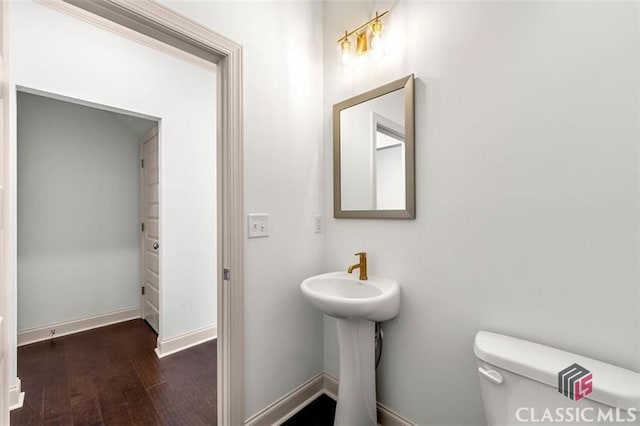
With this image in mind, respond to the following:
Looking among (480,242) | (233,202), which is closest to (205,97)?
(233,202)

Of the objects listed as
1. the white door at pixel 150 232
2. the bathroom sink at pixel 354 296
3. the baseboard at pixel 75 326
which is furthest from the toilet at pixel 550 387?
the baseboard at pixel 75 326

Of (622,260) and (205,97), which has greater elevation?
(205,97)

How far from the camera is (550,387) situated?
2.65 ft

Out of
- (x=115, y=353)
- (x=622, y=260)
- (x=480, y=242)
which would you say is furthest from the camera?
(x=115, y=353)

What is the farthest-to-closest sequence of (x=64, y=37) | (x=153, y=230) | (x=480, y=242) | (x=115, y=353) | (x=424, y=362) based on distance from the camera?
(x=153, y=230)
(x=115, y=353)
(x=64, y=37)
(x=424, y=362)
(x=480, y=242)

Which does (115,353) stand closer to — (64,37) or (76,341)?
(76,341)

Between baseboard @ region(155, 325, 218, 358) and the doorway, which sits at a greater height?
the doorway

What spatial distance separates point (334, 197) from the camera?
1676mm

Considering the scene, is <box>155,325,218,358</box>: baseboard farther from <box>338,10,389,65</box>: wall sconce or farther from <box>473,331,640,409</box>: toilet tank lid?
<box>338,10,389,65</box>: wall sconce

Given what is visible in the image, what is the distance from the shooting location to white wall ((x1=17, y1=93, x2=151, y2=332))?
2.46 meters

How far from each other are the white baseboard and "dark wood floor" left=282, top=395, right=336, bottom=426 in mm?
22

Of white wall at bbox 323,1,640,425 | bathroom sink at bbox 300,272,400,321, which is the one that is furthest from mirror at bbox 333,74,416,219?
bathroom sink at bbox 300,272,400,321

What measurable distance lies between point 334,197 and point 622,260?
123 cm

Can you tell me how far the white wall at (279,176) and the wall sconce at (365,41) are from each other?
244 mm
